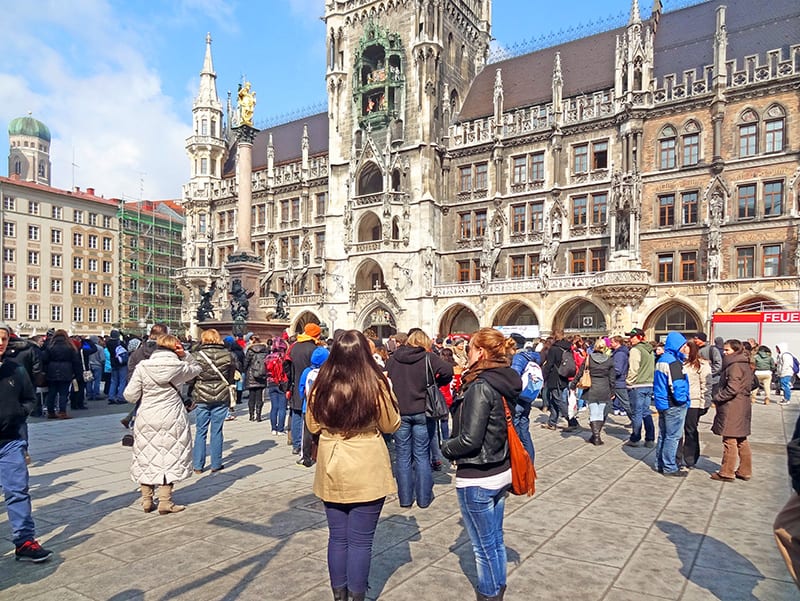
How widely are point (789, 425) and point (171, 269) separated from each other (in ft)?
192

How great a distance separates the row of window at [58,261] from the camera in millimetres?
49213

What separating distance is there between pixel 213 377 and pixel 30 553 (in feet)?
10.6

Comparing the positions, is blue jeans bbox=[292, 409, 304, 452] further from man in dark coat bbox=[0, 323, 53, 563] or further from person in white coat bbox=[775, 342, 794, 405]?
person in white coat bbox=[775, 342, 794, 405]

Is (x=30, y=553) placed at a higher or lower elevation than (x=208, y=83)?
lower

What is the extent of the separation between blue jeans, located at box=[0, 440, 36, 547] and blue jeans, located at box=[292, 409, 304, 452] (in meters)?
4.31

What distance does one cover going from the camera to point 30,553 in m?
A: 4.82

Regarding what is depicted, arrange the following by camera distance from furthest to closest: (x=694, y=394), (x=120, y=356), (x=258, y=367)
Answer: (x=120, y=356), (x=258, y=367), (x=694, y=394)

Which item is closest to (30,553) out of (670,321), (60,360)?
(60,360)

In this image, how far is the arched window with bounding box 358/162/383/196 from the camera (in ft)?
127

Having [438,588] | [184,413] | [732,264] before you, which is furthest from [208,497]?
[732,264]

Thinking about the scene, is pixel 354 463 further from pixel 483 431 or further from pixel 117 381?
pixel 117 381

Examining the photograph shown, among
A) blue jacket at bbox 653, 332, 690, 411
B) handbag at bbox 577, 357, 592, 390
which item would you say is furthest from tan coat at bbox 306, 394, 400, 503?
handbag at bbox 577, 357, 592, 390

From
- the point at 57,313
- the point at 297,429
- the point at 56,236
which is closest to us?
the point at 297,429

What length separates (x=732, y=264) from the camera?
2847 centimetres
